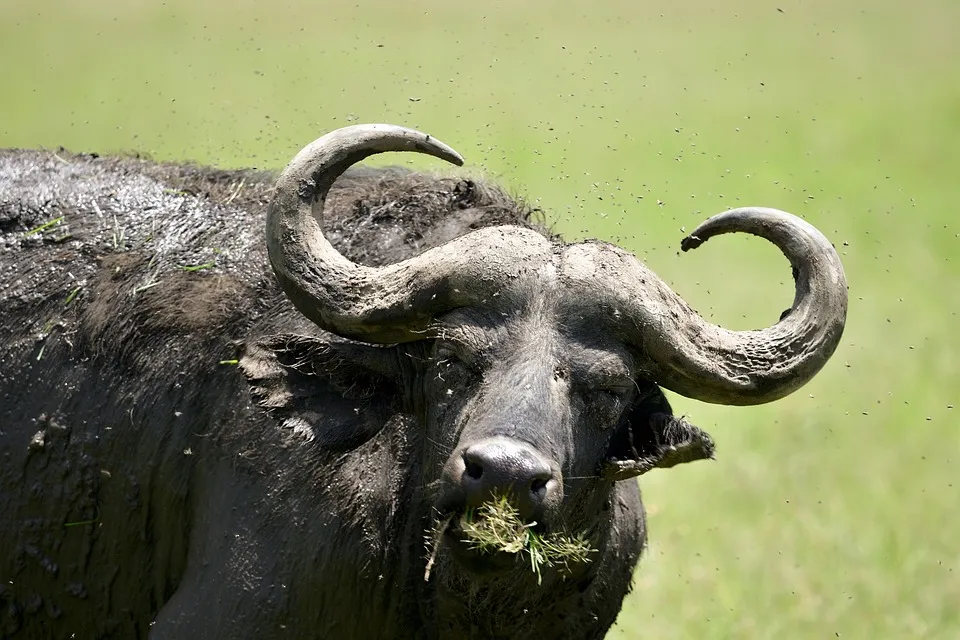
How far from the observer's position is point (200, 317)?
6.78m

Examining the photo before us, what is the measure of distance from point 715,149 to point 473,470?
21.6 meters

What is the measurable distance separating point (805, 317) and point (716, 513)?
20.0 ft

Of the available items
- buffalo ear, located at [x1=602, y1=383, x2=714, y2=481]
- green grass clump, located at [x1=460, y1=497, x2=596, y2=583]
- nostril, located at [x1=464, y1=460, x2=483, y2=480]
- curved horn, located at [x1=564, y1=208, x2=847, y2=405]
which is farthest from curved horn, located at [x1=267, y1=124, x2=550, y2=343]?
green grass clump, located at [x1=460, y1=497, x2=596, y2=583]

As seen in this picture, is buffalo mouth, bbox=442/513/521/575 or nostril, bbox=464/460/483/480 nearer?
nostril, bbox=464/460/483/480

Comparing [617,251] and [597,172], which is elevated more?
[597,172]

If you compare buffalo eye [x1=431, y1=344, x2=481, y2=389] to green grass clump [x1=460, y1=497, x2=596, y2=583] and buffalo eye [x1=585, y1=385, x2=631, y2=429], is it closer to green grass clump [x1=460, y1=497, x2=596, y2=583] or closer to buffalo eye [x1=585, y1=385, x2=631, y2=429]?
buffalo eye [x1=585, y1=385, x2=631, y2=429]

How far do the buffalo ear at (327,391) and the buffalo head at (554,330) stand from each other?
33 mm

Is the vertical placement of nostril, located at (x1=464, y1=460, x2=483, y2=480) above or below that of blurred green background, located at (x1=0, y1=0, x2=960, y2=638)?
below

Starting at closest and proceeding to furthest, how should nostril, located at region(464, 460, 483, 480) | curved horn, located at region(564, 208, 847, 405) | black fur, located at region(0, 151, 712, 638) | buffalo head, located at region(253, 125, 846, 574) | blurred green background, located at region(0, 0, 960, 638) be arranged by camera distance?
nostril, located at region(464, 460, 483, 480), buffalo head, located at region(253, 125, 846, 574), curved horn, located at region(564, 208, 847, 405), black fur, located at region(0, 151, 712, 638), blurred green background, located at region(0, 0, 960, 638)

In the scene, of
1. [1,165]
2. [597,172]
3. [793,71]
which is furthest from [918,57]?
[1,165]

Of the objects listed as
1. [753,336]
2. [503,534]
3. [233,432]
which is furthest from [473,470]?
[233,432]

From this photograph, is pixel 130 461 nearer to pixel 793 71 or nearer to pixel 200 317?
pixel 200 317

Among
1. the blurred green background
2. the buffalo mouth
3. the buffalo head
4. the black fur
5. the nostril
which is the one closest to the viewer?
the nostril

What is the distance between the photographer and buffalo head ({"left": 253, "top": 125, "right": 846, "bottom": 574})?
5.64 metres
